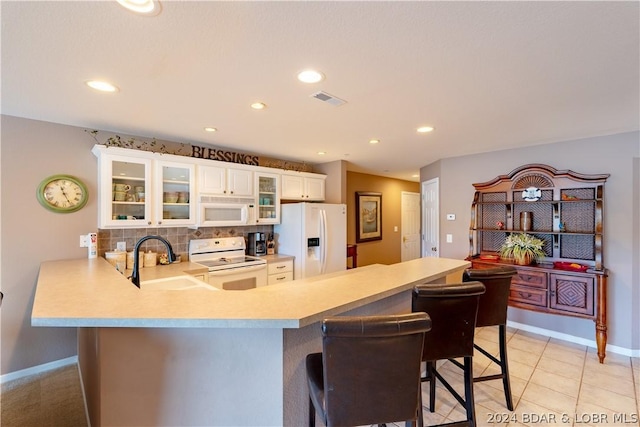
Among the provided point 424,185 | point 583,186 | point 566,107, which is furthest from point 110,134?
point 583,186

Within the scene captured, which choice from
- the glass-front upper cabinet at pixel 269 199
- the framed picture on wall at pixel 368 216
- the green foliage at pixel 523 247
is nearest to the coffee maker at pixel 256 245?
the glass-front upper cabinet at pixel 269 199

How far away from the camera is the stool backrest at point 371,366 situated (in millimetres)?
1076

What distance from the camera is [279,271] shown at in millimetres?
3787

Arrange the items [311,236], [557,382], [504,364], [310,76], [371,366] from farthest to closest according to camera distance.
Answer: [311,236] → [557,382] → [504,364] → [310,76] → [371,366]

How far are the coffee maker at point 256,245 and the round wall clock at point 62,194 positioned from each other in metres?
1.91

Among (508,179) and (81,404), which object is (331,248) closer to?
(508,179)


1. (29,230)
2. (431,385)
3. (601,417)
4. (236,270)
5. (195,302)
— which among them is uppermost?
(29,230)

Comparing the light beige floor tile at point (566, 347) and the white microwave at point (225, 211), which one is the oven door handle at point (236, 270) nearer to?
the white microwave at point (225, 211)

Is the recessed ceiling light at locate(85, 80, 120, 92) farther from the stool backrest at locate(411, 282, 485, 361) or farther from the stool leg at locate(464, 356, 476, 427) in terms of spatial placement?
the stool leg at locate(464, 356, 476, 427)

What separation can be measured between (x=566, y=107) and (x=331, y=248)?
9.77ft

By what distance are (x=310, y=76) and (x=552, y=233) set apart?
334cm

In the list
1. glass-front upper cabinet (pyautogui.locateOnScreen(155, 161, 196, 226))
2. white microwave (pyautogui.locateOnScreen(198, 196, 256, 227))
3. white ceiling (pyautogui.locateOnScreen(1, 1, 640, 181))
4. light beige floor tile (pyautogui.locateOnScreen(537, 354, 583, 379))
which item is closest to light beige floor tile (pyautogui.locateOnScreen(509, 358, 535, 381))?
light beige floor tile (pyautogui.locateOnScreen(537, 354, 583, 379))

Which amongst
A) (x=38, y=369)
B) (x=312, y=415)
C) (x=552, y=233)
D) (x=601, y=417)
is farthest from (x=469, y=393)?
(x=38, y=369)

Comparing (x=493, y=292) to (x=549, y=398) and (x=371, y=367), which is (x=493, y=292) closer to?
(x=549, y=398)
